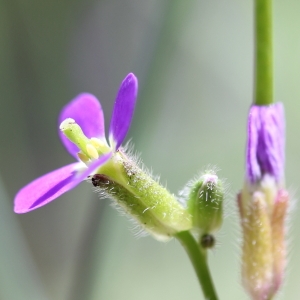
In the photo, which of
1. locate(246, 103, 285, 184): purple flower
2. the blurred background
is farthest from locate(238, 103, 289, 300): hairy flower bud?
the blurred background

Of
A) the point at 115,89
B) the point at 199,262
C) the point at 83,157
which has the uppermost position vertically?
the point at 115,89

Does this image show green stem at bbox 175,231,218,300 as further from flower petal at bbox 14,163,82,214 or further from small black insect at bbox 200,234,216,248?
flower petal at bbox 14,163,82,214

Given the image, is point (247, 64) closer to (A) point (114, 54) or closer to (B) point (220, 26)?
(B) point (220, 26)

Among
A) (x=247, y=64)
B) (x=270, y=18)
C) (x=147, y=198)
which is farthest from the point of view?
(x=247, y=64)

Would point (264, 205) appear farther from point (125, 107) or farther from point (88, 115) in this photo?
point (88, 115)

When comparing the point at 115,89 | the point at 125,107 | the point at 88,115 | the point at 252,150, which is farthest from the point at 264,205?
the point at 115,89

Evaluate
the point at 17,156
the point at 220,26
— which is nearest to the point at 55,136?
the point at 17,156
